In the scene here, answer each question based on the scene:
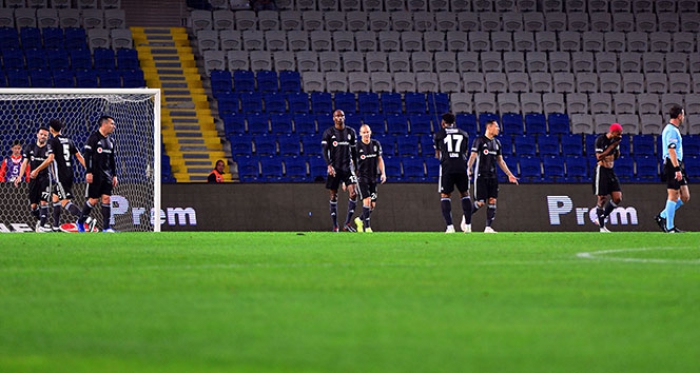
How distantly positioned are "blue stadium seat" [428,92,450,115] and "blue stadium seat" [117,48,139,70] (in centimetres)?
510

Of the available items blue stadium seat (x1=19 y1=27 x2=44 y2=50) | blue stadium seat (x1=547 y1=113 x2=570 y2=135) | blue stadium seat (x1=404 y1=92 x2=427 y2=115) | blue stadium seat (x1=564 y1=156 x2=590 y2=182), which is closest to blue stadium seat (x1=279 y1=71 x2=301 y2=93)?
blue stadium seat (x1=404 y1=92 x2=427 y2=115)

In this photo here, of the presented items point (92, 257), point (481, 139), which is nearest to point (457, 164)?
point (481, 139)

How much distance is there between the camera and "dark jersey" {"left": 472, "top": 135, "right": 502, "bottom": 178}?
64.0ft

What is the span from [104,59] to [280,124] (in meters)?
4.96

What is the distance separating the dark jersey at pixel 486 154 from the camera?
768 inches

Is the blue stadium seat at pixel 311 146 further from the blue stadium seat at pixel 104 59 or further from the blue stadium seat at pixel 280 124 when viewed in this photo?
the blue stadium seat at pixel 104 59

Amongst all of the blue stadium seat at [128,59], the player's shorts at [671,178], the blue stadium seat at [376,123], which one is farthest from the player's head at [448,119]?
the blue stadium seat at [128,59]

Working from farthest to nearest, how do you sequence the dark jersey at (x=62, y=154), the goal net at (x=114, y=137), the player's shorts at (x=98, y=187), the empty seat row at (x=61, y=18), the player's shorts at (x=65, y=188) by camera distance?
the empty seat row at (x=61, y=18) → the goal net at (x=114, y=137) → the player's shorts at (x=65, y=188) → the dark jersey at (x=62, y=154) → the player's shorts at (x=98, y=187)

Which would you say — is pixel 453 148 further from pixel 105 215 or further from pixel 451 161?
pixel 105 215

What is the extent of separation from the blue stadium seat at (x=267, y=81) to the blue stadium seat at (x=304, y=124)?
1676 millimetres

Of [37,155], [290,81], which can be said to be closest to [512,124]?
[290,81]

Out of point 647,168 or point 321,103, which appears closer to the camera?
point 647,168

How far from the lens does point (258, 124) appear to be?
28.5 m

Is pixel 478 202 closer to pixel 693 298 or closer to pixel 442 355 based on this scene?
pixel 693 298
